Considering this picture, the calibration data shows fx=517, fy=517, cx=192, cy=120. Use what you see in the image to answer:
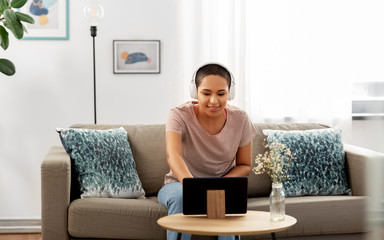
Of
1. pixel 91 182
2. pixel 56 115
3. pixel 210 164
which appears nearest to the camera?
pixel 210 164

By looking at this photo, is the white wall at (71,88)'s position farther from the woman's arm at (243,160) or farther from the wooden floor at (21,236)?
the woman's arm at (243,160)

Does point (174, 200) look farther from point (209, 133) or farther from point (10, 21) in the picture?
point (10, 21)

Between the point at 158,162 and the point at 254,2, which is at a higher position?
the point at 254,2

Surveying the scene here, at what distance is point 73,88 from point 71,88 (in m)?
0.01

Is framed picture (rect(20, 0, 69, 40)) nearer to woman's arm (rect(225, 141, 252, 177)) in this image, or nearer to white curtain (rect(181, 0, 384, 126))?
white curtain (rect(181, 0, 384, 126))

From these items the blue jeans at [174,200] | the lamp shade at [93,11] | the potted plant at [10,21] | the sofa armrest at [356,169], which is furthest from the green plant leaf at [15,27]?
the sofa armrest at [356,169]

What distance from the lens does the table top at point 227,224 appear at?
1.79 m

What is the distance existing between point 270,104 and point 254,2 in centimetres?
75

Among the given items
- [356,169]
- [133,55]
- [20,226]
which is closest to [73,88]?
[133,55]

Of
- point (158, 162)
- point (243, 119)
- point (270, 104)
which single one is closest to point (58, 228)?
point (158, 162)

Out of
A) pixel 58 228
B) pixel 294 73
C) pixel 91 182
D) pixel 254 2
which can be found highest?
pixel 254 2

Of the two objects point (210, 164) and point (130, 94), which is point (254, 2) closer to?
point (130, 94)

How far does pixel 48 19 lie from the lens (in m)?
3.73

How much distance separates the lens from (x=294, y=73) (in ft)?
12.5
